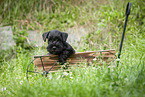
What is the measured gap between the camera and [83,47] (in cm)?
472

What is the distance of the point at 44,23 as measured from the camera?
623 centimetres

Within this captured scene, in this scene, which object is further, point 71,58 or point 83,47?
point 83,47

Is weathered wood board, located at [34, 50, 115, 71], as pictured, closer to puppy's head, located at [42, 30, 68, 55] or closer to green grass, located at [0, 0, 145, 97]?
puppy's head, located at [42, 30, 68, 55]

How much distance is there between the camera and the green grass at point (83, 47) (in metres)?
1.78

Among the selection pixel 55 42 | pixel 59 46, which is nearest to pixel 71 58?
pixel 59 46

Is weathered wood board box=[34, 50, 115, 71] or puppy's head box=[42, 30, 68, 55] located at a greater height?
puppy's head box=[42, 30, 68, 55]

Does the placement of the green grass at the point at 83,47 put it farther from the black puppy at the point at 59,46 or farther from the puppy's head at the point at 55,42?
the puppy's head at the point at 55,42

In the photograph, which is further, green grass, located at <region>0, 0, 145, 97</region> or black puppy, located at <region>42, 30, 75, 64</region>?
black puppy, located at <region>42, 30, 75, 64</region>

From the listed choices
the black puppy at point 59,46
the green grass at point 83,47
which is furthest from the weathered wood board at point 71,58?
the green grass at point 83,47

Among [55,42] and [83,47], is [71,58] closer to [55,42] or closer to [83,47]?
[55,42]

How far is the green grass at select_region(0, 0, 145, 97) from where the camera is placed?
178 cm

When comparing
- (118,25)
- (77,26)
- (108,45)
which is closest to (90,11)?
(77,26)

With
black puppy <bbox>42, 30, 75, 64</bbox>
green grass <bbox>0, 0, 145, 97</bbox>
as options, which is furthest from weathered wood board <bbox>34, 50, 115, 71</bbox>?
green grass <bbox>0, 0, 145, 97</bbox>

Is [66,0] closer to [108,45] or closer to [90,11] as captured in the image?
[90,11]
